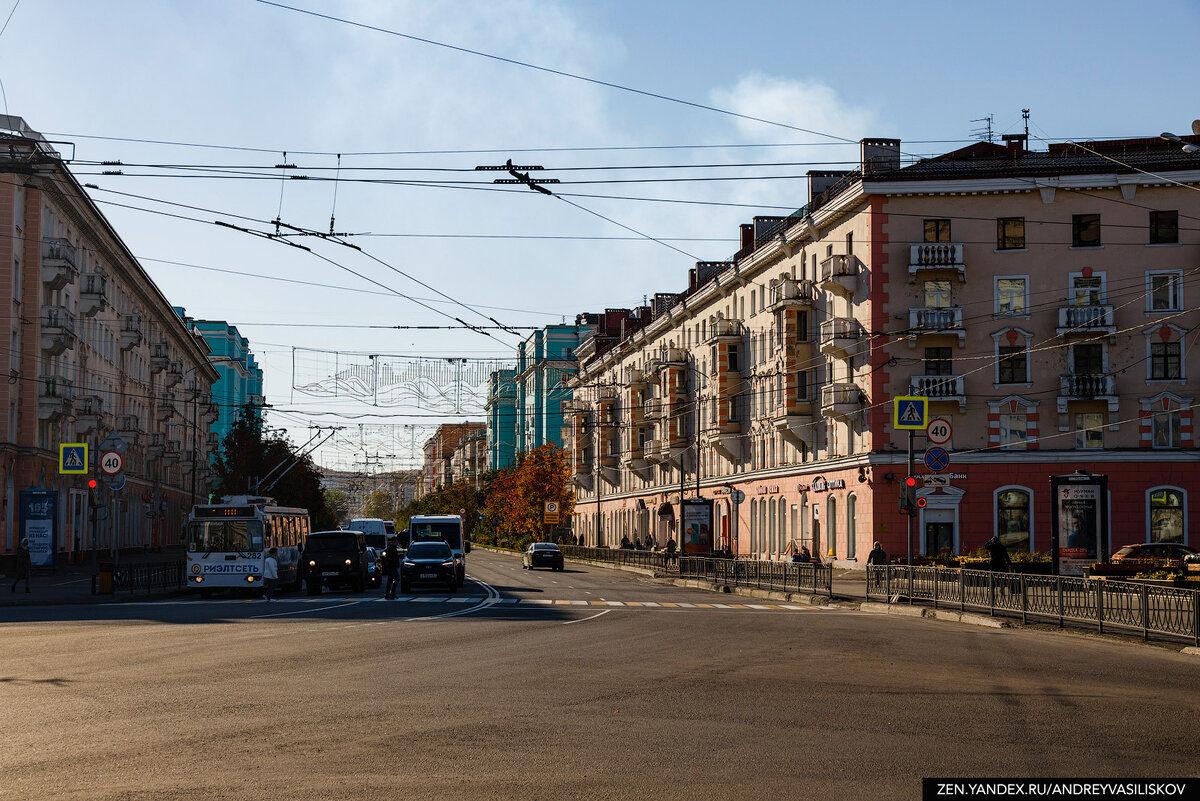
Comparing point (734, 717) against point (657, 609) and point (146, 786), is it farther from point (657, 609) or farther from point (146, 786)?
point (657, 609)

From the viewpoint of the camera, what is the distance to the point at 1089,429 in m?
52.7

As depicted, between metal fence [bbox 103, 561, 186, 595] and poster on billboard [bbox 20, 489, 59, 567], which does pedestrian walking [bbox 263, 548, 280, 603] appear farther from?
poster on billboard [bbox 20, 489, 59, 567]

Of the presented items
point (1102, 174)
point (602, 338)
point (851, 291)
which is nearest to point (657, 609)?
point (851, 291)

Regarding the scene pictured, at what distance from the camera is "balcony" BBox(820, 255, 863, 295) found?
54844 millimetres

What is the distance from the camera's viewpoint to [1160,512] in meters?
51.5

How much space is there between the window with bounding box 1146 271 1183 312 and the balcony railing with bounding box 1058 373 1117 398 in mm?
3637

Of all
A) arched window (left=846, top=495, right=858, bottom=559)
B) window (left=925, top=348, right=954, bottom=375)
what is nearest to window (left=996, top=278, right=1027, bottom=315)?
window (left=925, top=348, right=954, bottom=375)

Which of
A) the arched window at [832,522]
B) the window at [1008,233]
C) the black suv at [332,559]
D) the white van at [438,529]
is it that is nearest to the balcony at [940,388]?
the window at [1008,233]

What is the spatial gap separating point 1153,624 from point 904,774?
1484 centimetres

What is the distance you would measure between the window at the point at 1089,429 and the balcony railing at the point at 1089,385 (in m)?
1.12

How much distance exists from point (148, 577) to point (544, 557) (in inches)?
1250

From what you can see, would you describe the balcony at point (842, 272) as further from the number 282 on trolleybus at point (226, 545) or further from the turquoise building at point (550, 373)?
the turquoise building at point (550, 373)

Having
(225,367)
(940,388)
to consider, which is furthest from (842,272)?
(225,367)

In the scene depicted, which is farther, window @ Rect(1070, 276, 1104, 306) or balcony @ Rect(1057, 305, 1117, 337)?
window @ Rect(1070, 276, 1104, 306)
